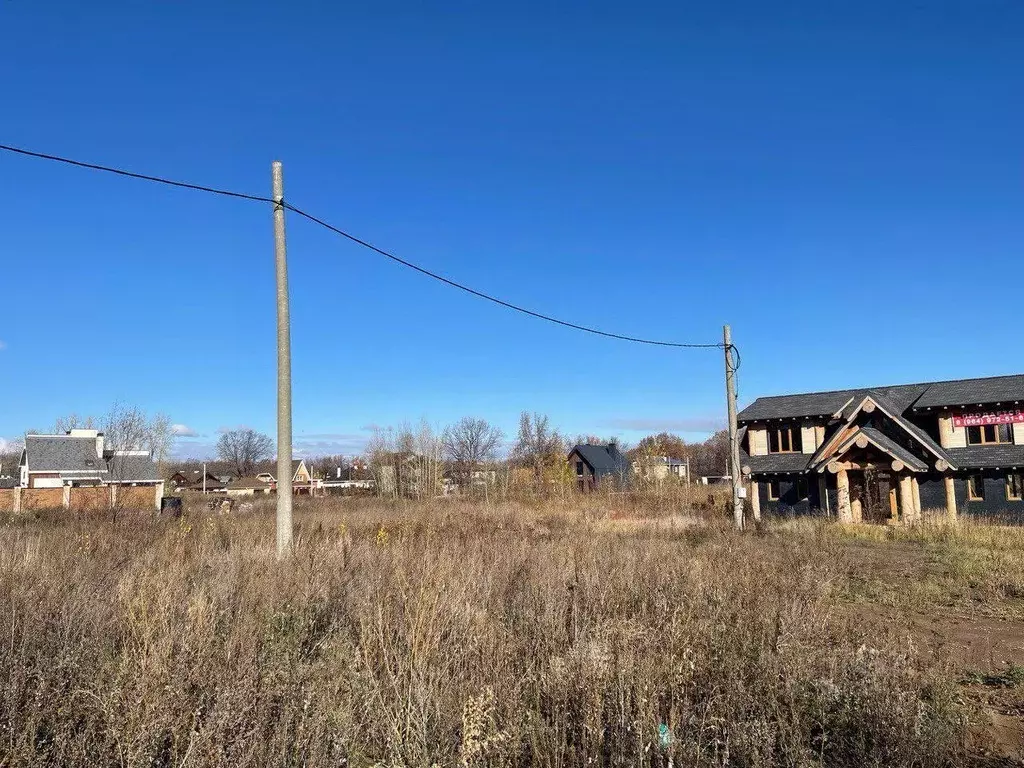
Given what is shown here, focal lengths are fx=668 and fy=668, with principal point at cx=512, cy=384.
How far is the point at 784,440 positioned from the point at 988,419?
698 cm

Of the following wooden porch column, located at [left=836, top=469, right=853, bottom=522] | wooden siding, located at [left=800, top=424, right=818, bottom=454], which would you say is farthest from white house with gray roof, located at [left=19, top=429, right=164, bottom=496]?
wooden porch column, located at [left=836, top=469, right=853, bottom=522]

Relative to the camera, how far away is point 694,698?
173 inches

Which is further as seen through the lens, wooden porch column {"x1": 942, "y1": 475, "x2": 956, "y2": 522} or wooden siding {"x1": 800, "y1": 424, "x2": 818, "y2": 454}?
wooden siding {"x1": 800, "y1": 424, "x2": 818, "y2": 454}

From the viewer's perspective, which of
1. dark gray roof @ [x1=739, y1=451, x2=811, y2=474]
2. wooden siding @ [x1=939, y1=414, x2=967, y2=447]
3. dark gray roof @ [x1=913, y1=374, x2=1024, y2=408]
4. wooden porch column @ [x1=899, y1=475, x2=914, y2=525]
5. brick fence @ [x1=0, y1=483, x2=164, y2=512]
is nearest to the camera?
dark gray roof @ [x1=913, y1=374, x2=1024, y2=408]

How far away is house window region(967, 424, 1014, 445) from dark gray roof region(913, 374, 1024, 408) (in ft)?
3.11

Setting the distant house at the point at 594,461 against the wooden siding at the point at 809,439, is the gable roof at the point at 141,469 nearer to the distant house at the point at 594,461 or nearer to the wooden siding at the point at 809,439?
the distant house at the point at 594,461

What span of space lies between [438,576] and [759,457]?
24.4 m

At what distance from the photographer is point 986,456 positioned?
904 inches

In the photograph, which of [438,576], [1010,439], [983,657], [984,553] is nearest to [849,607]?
[983,657]

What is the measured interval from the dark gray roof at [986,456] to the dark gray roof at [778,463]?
4.94m

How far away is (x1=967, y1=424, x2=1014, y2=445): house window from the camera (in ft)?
76.5

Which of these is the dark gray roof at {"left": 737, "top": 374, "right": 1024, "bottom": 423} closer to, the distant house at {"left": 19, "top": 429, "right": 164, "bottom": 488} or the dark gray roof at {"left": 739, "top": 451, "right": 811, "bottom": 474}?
the dark gray roof at {"left": 739, "top": 451, "right": 811, "bottom": 474}

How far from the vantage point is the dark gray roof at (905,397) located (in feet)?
78.2

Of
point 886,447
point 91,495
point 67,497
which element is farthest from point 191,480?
point 886,447
